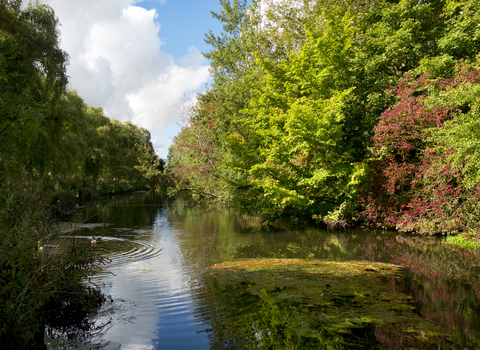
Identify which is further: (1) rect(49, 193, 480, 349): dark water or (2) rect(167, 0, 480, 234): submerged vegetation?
(2) rect(167, 0, 480, 234): submerged vegetation

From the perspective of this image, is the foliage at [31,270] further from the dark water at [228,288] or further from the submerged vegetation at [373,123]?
the submerged vegetation at [373,123]

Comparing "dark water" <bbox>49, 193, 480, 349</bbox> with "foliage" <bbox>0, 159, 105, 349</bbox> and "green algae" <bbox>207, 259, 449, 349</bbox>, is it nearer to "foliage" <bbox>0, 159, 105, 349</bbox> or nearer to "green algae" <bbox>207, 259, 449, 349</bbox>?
"green algae" <bbox>207, 259, 449, 349</bbox>

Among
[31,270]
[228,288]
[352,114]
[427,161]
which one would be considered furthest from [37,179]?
[352,114]

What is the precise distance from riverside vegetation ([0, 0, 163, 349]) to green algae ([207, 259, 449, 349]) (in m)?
3.40

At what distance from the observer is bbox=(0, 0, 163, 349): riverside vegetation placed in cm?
Answer: 427

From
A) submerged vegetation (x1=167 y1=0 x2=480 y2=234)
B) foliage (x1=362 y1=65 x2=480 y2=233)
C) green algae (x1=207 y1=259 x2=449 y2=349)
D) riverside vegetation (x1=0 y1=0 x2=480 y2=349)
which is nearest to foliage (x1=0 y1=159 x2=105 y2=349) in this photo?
green algae (x1=207 y1=259 x2=449 y2=349)

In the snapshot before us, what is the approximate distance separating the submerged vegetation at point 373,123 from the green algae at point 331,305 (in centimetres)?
701

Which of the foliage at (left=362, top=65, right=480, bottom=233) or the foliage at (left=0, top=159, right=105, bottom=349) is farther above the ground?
the foliage at (left=362, top=65, right=480, bottom=233)

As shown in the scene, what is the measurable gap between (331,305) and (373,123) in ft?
47.0

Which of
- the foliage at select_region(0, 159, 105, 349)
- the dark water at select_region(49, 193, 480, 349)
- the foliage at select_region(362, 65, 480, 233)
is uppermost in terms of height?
the foliage at select_region(362, 65, 480, 233)

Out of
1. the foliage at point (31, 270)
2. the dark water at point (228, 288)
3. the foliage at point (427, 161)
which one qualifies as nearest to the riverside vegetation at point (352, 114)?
the foliage at point (427, 161)

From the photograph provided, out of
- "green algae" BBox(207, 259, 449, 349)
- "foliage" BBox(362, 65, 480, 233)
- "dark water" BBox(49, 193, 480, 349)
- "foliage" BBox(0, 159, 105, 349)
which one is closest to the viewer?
"foliage" BBox(0, 159, 105, 349)

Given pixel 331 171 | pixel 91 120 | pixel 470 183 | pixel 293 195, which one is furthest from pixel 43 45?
pixel 91 120

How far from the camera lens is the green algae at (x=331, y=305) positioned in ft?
16.7
